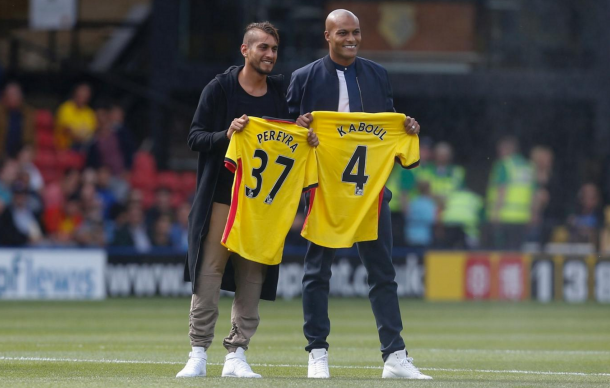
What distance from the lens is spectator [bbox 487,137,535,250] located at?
64.0ft

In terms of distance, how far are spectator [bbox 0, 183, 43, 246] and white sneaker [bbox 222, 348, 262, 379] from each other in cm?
1096

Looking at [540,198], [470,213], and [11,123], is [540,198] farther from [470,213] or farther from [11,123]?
[11,123]

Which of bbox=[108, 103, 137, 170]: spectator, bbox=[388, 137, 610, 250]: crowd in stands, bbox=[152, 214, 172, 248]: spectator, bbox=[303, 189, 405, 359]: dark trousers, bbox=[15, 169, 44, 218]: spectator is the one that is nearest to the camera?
bbox=[303, 189, 405, 359]: dark trousers

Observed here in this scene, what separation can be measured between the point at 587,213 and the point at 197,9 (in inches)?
294

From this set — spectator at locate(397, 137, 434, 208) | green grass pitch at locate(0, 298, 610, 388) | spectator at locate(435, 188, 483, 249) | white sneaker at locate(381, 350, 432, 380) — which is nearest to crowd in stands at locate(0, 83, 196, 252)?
green grass pitch at locate(0, 298, 610, 388)

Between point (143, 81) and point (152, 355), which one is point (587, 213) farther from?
point (152, 355)

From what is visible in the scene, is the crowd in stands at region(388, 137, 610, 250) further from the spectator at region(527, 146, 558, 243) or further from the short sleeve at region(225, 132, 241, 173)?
the short sleeve at region(225, 132, 241, 173)

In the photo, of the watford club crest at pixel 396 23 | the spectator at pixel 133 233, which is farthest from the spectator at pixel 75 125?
the watford club crest at pixel 396 23

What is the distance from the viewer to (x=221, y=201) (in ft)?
25.3

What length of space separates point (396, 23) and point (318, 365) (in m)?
14.9

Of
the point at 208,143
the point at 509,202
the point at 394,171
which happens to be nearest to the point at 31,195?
the point at 394,171

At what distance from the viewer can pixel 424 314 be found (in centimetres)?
1580

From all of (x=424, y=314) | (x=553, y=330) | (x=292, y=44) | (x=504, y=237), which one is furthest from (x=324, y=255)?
(x=292, y=44)

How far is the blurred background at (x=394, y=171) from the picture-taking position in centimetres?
1861
